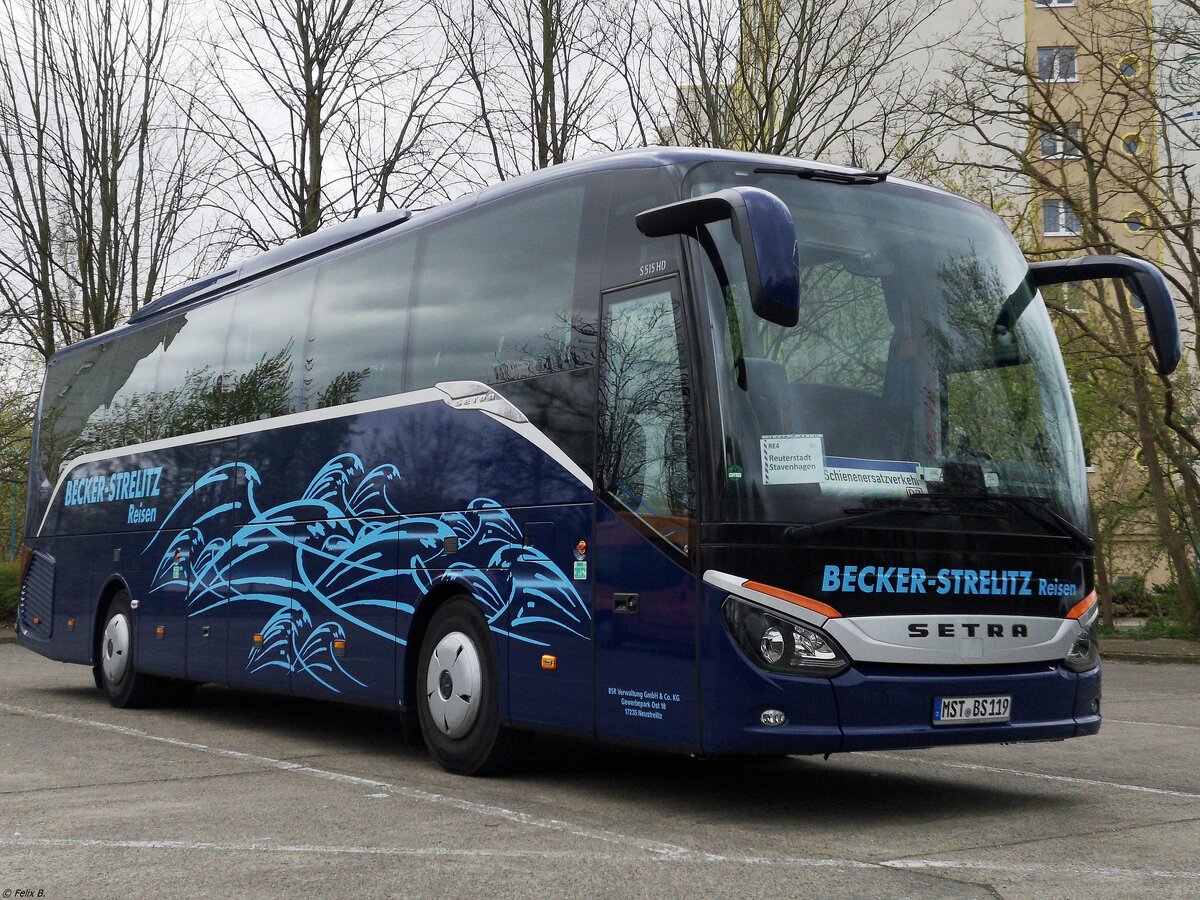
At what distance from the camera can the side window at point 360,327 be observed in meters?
10.5

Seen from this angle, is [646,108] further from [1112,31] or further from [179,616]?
[179,616]

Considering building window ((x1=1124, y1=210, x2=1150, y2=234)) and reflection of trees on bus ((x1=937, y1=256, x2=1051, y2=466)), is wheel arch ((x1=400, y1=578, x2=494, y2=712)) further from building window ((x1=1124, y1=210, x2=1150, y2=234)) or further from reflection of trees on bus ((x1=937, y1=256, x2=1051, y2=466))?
building window ((x1=1124, y1=210, x2=1150, y2=234))

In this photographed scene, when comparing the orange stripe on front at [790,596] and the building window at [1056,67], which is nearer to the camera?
the orange stripe on front at [790,596]

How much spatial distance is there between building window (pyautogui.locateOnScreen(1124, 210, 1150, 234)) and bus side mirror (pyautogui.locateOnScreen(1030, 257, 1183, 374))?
50.5ft

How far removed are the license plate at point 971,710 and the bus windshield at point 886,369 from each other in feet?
3.29

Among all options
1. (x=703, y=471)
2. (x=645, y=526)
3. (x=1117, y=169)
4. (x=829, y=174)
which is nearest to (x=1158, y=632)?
(x=1117, y=169)

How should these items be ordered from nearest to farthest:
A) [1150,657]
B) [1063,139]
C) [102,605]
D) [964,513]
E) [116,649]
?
[964,513], [116,649], [102,605], [1150,657], [1063,139]

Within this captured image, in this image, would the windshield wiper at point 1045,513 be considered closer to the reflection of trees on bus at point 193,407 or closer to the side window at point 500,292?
the side window at point 500,292

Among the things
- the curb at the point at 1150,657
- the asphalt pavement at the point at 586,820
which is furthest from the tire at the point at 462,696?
the curb at the point at 1150,657

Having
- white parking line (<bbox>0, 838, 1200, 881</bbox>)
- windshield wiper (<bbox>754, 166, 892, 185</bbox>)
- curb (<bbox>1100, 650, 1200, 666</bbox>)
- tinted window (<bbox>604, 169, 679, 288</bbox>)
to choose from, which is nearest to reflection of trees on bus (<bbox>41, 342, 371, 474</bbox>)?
tinted window (<bbox>604, 169, 679, 288</bbox>)

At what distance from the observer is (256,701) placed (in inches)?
619

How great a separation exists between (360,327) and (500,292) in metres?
1.89

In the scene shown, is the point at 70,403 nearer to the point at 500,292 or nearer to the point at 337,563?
the point at 337,563

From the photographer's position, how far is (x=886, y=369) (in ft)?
25.7
